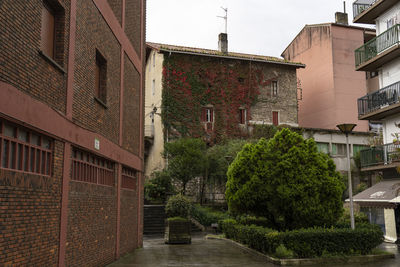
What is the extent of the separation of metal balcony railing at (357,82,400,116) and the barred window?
488 inches

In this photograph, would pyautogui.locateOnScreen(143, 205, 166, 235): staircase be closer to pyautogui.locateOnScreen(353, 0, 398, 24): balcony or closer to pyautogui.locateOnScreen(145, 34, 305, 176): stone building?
pyautogui.locateOnScreen(145, 34, 305, 176): stone building

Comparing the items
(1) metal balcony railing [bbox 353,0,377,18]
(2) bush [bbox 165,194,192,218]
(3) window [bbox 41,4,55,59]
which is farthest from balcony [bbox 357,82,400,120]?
(3) window [bbox 41,4,55,59]

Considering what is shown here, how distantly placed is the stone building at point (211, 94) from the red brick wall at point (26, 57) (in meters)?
23.1

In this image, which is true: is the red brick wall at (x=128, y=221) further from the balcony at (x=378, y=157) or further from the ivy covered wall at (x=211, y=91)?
the ivy covered wall at (x=211, y=91)

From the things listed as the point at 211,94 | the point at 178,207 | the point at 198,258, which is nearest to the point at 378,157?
the point at 178,207

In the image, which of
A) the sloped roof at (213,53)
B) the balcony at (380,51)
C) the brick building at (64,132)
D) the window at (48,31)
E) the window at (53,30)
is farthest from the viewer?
the sloped roof at (213,53)

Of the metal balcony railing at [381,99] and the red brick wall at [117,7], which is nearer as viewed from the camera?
the red brick wall at [117,7]

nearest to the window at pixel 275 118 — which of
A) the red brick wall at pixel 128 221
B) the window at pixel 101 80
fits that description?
the red brick wall at pixel 128 221

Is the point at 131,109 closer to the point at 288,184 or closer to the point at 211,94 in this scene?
the point at 288,184

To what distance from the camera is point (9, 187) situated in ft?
20.5

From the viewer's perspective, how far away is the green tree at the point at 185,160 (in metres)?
27.4

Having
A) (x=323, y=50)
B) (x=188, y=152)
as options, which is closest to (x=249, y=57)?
(x=323, y=50)

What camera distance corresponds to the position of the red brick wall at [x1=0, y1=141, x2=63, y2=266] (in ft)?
20.2

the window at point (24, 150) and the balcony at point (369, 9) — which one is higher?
the balcony at point (369, 9)
